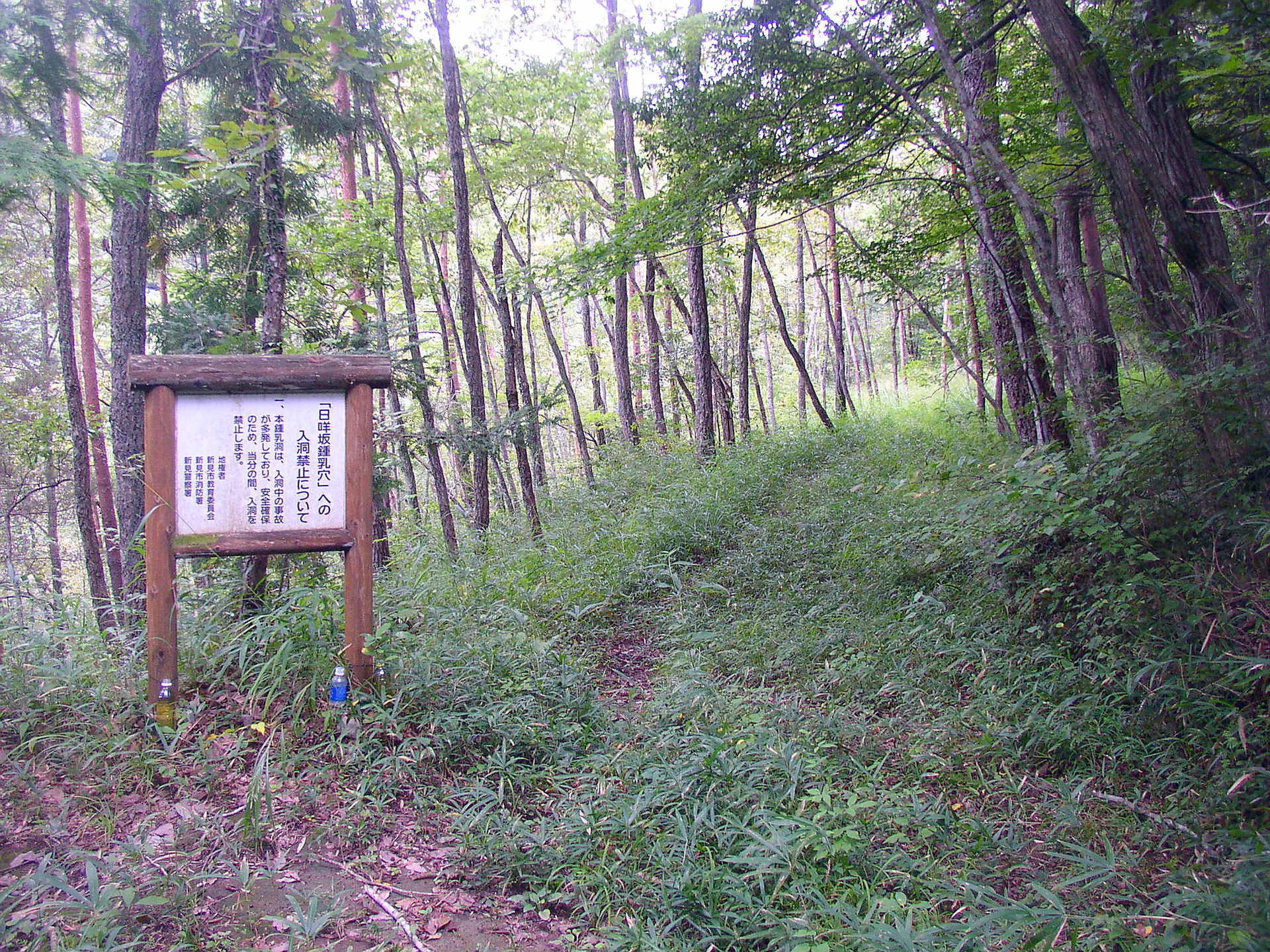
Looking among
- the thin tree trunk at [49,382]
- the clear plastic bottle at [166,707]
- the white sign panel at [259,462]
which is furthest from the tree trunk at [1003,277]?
the thin tree trunk at [49,382]

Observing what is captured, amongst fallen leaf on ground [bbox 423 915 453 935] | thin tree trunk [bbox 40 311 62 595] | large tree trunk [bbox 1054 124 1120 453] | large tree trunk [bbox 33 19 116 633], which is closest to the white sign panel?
fallen leaf on ground [bbox 423 915 453 935]

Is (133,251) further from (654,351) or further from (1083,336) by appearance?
(654,351)

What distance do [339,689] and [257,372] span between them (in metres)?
1.66

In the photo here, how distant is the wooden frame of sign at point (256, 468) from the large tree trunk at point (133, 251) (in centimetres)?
413

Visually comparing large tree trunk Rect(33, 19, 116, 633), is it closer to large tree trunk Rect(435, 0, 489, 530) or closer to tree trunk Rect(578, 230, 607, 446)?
large tree trunk Rect(435, 0, 489, 530)

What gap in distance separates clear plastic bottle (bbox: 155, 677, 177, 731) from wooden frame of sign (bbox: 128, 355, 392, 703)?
0.08 feet

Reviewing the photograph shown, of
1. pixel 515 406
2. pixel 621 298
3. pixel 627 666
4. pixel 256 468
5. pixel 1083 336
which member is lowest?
pixel 627 666

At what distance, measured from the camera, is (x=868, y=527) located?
7.25m

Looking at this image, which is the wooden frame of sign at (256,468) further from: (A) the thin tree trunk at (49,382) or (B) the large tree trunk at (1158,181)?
(A) the thin tree trunk at (49,382)

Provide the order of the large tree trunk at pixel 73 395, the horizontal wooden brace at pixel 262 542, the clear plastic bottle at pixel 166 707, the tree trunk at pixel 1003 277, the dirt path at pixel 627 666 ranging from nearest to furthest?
the clear plastic bottle at pixel 166 707 < the horizontal wooden brace at pixel 262 542 < the dirt path at pixel 627 666 < the tree trunk at pixel 1003 277 < the large tree trunk at pixel 73 395

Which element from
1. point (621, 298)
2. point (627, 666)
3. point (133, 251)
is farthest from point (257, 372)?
point (621, 298)

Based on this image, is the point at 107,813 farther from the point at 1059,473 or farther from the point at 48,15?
the point at 48,15

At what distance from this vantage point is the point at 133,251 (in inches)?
288

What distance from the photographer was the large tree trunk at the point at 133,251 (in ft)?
23.0
